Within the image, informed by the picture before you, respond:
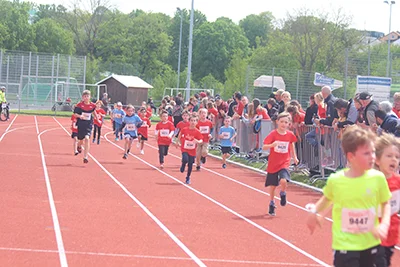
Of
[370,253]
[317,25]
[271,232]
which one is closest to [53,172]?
[271,232]

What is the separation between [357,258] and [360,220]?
0.27 metres

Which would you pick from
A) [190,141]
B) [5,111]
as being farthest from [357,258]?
[5,111]

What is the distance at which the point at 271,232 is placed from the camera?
11.5 metres

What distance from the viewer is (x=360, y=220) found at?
5.90 metres

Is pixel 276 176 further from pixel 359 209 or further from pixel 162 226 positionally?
pixel 359 209

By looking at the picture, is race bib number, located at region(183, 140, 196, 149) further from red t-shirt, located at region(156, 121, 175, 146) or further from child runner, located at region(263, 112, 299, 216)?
child runner, located at region(263, 112, 299, 216)

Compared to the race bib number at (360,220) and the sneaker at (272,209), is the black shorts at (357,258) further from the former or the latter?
the sneaker at (272,209)

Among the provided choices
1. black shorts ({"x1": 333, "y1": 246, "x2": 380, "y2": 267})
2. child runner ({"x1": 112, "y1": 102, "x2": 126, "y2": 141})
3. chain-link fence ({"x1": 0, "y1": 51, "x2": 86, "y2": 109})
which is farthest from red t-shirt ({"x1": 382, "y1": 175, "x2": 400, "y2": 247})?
chain-link fence ({"x1": 0, "y1": 51, "x2": 86, "y2": 109})

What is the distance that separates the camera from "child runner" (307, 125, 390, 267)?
19.2ft

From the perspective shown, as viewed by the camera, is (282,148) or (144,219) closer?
(144,219)

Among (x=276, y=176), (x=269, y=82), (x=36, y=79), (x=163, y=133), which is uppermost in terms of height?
(x=269, y=82)

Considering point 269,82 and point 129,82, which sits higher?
point 269,82

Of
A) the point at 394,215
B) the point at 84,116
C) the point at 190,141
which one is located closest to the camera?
the point at 394,215

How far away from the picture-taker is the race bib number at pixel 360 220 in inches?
232
